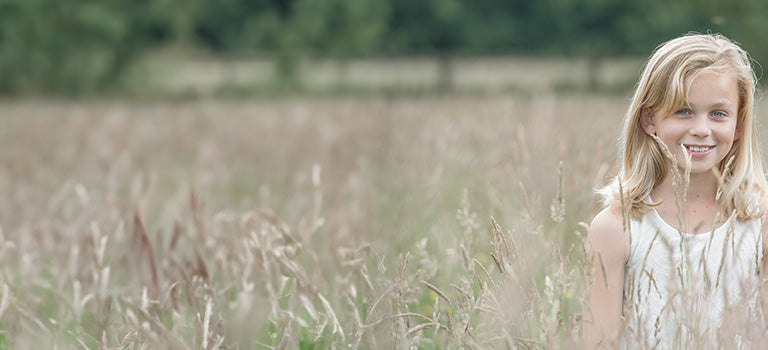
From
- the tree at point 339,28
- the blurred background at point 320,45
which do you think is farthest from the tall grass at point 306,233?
the tree at point 339,28

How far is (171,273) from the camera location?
9.74ft

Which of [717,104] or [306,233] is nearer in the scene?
[717,104]

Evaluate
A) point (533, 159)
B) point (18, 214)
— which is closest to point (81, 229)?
point (18, 214)

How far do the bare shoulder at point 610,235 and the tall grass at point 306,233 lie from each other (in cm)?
7

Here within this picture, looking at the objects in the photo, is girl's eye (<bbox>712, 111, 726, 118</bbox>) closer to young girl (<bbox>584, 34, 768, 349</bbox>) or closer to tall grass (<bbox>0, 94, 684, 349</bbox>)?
young girl (<bbox>584, 34, 768, 349</bbox>)

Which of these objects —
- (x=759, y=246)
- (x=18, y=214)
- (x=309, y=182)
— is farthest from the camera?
(x=309, y=182)

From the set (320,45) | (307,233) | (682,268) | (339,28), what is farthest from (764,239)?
(339,28)

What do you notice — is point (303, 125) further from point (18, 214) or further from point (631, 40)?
point (631, 40)

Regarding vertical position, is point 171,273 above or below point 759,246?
below

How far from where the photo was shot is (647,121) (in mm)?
1891

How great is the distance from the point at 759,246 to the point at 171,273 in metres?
1.90

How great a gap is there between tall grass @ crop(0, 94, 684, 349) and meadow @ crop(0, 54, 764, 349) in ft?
0.04

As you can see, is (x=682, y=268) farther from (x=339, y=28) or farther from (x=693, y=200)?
(x=339, y=28)

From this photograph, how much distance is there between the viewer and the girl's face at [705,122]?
1.79 meters
